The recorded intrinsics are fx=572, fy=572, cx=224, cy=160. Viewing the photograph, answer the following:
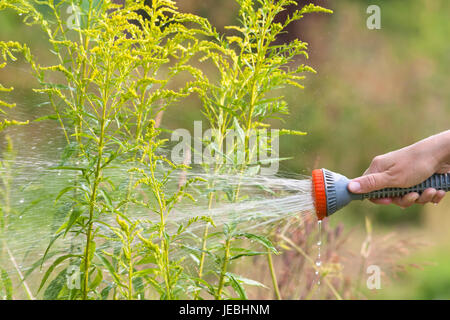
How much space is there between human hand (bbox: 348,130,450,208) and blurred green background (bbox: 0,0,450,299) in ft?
4.94

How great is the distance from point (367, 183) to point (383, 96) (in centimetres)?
245

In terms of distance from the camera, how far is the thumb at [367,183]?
47.2 inches

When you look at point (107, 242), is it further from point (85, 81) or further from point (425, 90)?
point (425, 90)

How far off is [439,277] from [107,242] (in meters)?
2.56

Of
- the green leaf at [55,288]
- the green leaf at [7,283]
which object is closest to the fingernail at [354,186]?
the green leaf at [55,288]

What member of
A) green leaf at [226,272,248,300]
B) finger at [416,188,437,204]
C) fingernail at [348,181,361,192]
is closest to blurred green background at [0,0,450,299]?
finger at [416,188,437,204]

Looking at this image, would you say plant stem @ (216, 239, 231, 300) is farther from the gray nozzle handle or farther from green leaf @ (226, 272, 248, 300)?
the gray nozzle handle

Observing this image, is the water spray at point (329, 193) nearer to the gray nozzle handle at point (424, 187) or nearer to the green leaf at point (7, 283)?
the gray nozzle handle at point (424, 187)

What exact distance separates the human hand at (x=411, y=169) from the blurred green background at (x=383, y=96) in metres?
1.50

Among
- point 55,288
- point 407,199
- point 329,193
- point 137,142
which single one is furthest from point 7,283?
point 407,199

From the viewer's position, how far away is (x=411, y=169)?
1.25 metres

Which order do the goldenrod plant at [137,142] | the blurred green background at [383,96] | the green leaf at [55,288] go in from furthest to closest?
1. the blurred green background at [383,96]
2. the green leaf at [55,288]
3. the goldenrod plant at [137,142]
